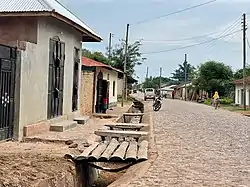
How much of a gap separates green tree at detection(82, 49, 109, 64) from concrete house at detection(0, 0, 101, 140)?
125ft

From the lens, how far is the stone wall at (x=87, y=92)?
25609 mm

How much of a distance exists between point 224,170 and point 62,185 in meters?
3.07

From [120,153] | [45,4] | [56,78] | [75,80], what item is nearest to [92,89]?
[75,80]

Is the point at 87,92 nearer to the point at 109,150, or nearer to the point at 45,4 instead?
the point at 45,4

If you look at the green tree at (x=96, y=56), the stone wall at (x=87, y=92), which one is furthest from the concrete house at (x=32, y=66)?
the green tree at (x=96, y=56)

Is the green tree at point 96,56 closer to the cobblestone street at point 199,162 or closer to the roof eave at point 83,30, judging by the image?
the roof eave at point 83,30

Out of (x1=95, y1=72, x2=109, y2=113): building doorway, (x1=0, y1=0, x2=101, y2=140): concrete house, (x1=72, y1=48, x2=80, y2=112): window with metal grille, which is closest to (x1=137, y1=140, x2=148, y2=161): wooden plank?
(x1=0, y1=0, x2=101, y2=140): concrete house

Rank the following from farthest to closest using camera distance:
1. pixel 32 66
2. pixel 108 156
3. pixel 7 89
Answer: pixel 32 66 < pixel 7 89 < pixel 108 156

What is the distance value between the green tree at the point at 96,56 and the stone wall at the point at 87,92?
29.3 meters

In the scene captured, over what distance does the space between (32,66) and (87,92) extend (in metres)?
11.6

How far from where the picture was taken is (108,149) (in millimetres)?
11742

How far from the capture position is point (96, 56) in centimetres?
5900

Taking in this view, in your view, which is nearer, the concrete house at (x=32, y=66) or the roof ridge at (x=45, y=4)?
the concrete house at (x=32, y=66)

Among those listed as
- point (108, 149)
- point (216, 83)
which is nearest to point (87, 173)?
point (108, 149)
